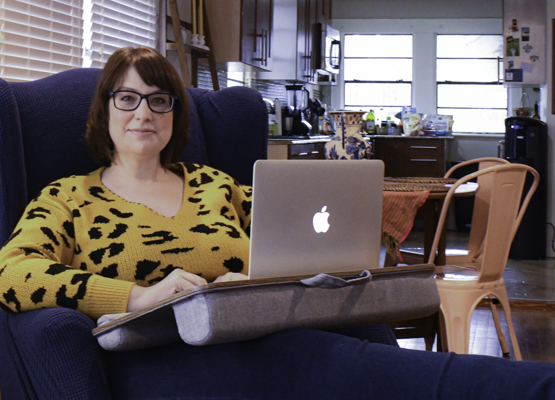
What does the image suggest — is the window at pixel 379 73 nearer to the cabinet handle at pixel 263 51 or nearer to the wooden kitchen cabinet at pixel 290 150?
the wooden kitchen cabinet at pixel 290 150

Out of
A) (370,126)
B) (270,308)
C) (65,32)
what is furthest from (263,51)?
(270,308)

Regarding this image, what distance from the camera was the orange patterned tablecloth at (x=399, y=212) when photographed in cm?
253

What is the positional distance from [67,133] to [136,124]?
213 millimetres

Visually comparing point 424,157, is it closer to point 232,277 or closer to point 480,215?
point 480,215

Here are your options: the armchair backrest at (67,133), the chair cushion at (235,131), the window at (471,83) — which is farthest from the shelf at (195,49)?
the window at (471,83)

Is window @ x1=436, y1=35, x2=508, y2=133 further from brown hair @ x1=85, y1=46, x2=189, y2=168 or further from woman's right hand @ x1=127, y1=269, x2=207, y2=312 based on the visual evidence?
woman's right hand @ x1=127, y1=269, x2=207, y2=312

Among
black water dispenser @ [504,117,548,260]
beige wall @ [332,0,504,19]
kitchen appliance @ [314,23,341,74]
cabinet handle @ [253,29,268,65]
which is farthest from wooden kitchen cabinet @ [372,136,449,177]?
cabinet handle @ [253,29,268,65]

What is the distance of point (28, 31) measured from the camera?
8.29 ft

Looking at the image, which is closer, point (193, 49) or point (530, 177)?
point (193, 49)

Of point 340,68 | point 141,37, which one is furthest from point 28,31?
point 340,68

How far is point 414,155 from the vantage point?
665cm

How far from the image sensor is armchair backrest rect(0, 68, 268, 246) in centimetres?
154

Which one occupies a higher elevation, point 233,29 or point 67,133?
point 233,29

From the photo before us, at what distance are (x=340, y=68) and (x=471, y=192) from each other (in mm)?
5060
